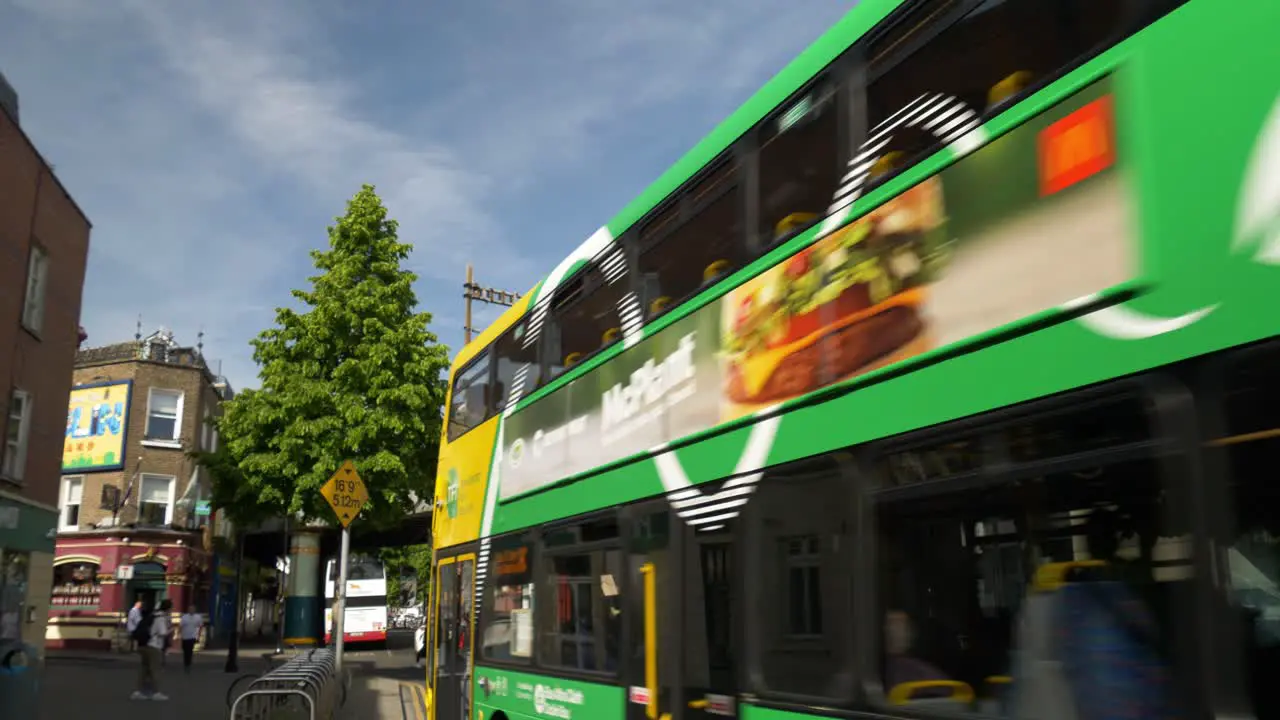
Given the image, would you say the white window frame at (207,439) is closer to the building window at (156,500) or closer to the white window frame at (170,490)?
the white window frame at (170,490)

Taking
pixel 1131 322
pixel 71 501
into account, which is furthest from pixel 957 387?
pixel 71 501

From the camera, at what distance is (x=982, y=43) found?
4348 mm

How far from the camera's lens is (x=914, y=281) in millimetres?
4418

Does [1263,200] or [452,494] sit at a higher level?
[452,494]

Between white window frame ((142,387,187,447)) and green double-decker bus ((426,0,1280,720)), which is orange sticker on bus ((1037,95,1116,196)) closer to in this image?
green double-decker bus ((426,0,1280,720))

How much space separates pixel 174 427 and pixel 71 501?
412 centimetres

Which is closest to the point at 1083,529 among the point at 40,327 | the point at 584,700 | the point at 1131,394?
the point at 1131,394

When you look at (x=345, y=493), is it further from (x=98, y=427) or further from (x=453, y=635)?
(x=98, y=427)

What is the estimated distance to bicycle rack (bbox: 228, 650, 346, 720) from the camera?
972 cm

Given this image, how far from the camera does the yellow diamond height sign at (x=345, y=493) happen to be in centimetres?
1505

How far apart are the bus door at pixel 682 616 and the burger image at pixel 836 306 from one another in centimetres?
83

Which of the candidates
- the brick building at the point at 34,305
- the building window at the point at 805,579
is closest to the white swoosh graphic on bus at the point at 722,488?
the building window at the point at 805,579

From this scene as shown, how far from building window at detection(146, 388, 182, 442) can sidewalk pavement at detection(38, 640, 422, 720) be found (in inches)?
417

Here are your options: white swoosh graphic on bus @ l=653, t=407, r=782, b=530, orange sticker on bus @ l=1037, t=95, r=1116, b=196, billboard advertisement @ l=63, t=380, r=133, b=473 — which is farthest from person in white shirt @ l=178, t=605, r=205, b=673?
orange sticker on bus @ l=1037, t=95, r=1116, b=196
